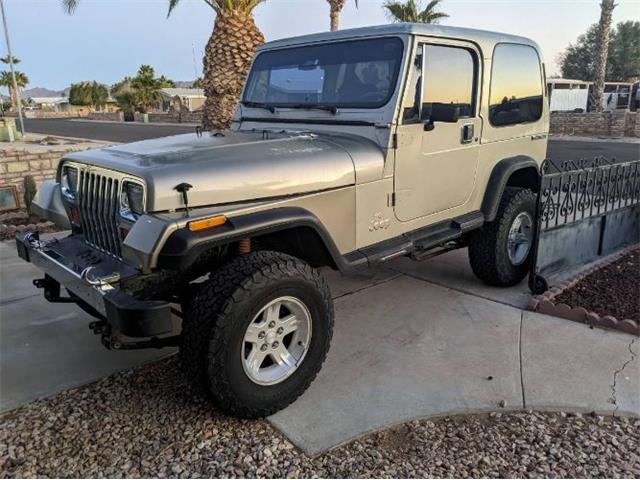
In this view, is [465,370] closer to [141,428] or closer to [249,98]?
[141,428]

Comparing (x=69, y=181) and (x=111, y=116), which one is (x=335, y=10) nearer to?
(x=69, y=181)

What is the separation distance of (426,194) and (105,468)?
103 inches

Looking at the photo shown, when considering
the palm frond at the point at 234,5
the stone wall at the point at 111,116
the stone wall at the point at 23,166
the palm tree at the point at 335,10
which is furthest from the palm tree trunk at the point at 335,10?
the stone wall at the point at 111,116

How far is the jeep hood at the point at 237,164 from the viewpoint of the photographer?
269 centimetres

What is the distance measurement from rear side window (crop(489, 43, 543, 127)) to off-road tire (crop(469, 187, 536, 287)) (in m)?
0.67

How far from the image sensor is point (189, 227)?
2.53 metres

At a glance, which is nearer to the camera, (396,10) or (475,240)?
(475,240)

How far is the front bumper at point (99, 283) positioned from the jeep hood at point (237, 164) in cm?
46

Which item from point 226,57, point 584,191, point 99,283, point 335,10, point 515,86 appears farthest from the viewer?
point 335,10

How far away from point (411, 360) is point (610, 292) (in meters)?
2.22

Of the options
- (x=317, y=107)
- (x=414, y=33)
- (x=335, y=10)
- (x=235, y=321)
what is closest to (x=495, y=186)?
(x=414, y=33)

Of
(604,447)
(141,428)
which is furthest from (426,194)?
(141,428)

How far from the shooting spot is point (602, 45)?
75.5 ft

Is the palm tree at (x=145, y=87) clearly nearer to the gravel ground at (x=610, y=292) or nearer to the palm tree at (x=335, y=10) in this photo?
the palm tree at (x=335, y=10)
